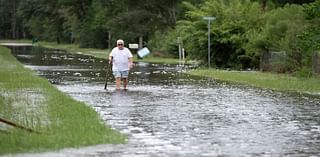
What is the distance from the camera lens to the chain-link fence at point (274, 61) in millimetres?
32156

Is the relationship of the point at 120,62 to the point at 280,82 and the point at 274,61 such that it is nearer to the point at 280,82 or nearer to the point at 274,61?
the point at 280,82

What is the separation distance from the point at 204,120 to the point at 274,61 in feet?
62.2

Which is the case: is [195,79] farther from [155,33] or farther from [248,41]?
[155,33]

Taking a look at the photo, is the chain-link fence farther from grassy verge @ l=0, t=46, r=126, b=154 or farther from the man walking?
grassy verge @ l=0, t=46, r=126, b=154

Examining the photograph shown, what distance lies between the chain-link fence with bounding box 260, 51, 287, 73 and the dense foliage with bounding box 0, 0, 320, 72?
0.63ft

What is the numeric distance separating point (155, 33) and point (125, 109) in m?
52.1

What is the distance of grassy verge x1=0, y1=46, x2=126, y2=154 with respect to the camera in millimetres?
11477

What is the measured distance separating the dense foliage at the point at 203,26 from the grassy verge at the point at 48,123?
38.6 ft

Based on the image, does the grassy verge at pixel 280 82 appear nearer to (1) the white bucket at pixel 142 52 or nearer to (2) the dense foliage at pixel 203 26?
(2) the dense foliage at pixel 203 26

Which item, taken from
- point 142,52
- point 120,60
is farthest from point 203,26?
point 120,60

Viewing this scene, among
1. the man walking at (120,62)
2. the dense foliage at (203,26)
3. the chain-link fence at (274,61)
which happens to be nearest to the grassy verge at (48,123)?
the man walking at (120,62)

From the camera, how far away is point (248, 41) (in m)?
36.7

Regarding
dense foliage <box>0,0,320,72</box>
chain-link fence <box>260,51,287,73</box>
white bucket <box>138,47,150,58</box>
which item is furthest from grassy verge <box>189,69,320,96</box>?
white bucket <box>138,47,150,58</box>

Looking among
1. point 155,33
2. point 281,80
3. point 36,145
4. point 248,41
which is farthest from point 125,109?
point 155,33
